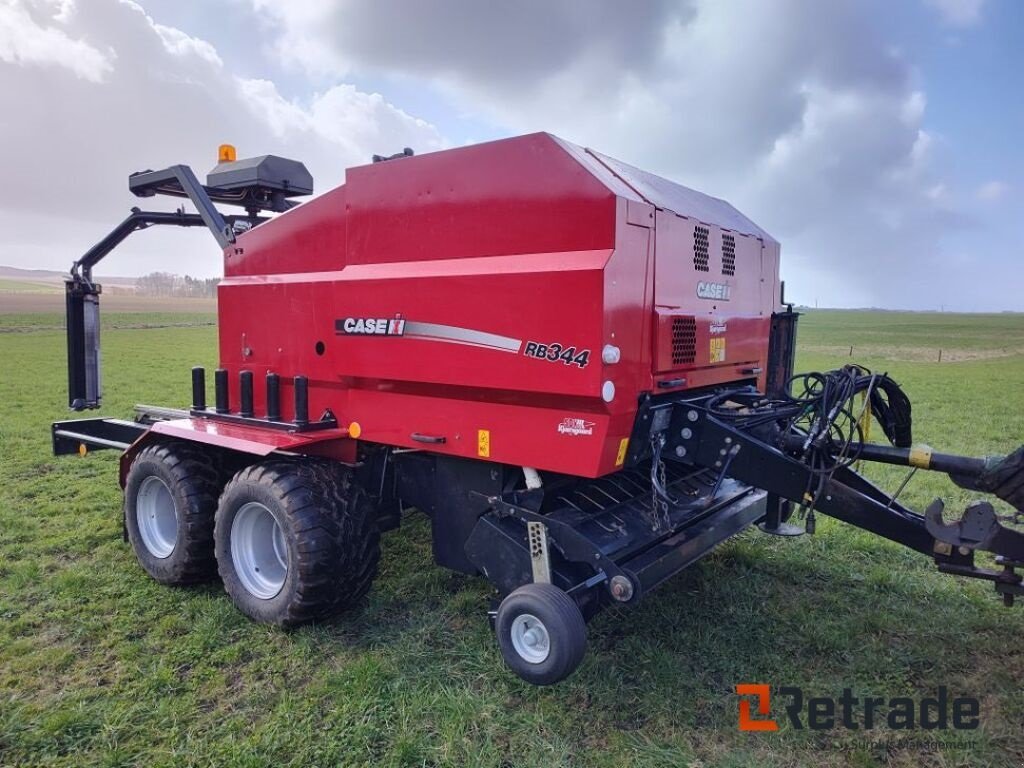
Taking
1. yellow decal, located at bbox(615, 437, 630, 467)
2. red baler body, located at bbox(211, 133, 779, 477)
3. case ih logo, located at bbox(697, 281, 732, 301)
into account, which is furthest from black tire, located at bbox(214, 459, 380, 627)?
case ih logo, located at bbox(697, 281, 732, 301)

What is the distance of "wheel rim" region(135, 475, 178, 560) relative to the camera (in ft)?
16.0

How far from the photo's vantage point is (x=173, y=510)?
4.95 meters

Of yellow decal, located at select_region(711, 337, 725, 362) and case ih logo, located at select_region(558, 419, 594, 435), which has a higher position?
yellow decal, located at select_region(711, 337, 725, 362)

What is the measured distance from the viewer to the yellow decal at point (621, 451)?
3451 millimetres

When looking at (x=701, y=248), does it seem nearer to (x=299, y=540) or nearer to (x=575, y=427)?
(x=575, y=427)

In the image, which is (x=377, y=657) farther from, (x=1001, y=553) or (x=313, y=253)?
(x=1001, y=553)

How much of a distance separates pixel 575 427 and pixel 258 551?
2229 millimetres

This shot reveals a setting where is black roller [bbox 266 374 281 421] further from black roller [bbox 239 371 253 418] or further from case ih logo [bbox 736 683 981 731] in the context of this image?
case ih logo [bbox 736 683 981 731]

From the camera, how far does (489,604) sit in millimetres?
4473

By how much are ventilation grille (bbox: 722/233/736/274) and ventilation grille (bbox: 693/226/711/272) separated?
250mm

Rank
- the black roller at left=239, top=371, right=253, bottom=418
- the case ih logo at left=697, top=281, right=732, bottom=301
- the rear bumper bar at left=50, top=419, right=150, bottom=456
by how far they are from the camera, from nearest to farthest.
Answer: the case ih logo at left=697, top=281, right=732, bottom=301
the black roller at left=239, top=371, right=253, bottom=418
the rear bumper bar at left=50, top=419, right=150, bottom=456

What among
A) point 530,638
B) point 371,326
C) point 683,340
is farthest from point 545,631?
point 371,326

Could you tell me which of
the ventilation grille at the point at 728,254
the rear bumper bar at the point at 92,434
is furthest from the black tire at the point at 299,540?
the ventilation grille at the point at 728,254

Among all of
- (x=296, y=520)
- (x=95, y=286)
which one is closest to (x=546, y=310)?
(x=296, y=520)
